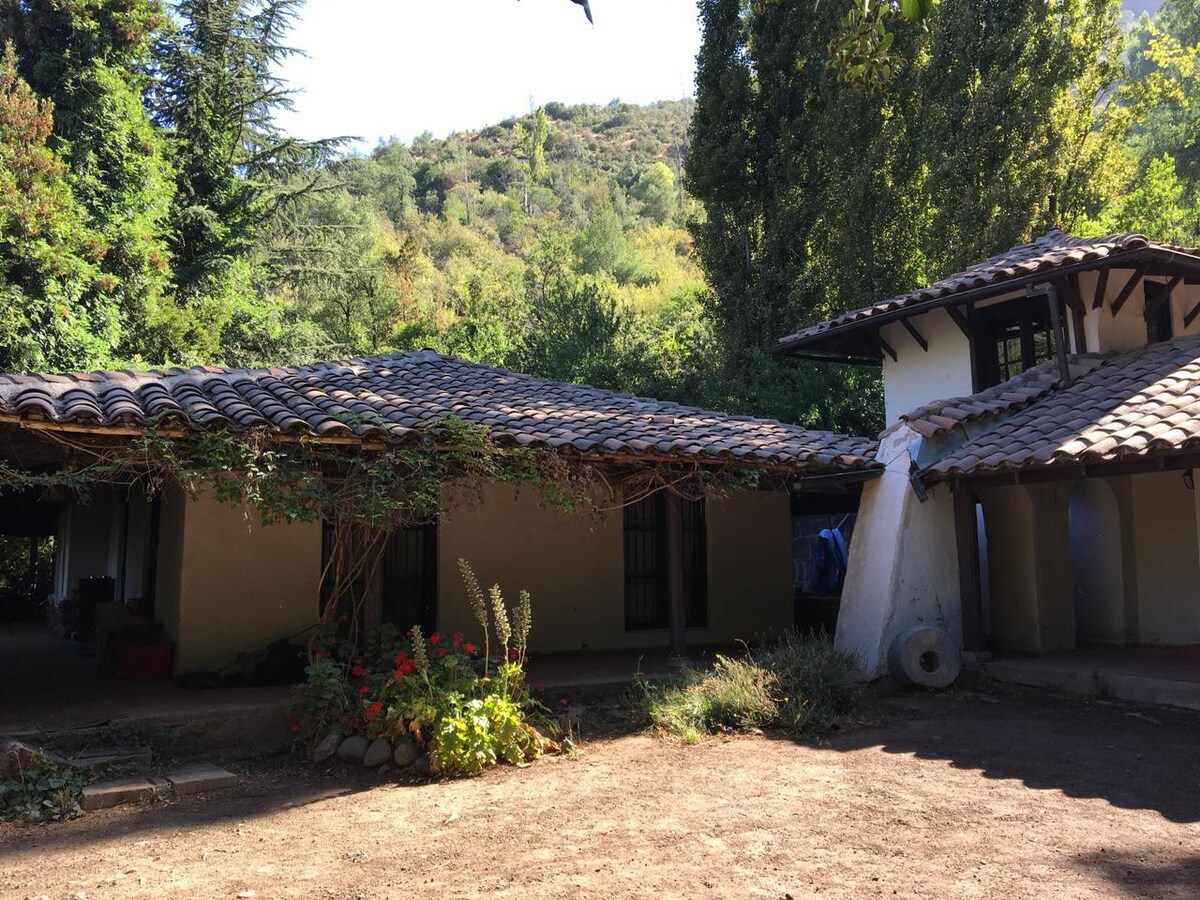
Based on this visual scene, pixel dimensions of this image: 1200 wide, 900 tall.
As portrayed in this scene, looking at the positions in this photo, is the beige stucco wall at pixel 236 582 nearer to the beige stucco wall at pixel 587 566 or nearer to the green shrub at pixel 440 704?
the beige stucco wall at pixel 587 566

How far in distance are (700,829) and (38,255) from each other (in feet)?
50.4

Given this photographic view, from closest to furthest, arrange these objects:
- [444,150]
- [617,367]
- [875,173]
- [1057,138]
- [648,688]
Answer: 1. [648,688]
2. [1057,138]
3. [875,173]
4. [617,367]
5. [444,150]

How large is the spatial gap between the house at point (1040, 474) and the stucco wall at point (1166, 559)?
0.02 meters

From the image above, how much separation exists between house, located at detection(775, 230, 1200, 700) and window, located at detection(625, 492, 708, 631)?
7.54ft

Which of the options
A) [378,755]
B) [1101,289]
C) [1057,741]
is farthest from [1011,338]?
[378,755]

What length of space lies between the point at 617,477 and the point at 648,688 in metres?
2.21

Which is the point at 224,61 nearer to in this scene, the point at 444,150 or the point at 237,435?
the point at 237,435

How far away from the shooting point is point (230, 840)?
16.6ft

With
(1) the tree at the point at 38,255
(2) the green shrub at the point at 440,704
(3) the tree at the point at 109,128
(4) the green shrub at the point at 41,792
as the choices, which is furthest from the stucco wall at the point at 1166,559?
(3) the tree at the point at 109,128

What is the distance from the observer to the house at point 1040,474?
903cm

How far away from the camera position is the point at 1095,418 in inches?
337

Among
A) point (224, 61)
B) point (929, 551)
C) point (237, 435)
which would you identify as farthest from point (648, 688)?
point (224, 61)

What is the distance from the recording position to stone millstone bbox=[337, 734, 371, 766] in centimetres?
671

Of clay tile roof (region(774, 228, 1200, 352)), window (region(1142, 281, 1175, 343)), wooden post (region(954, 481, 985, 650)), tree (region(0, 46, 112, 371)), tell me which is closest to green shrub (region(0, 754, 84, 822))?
wooden post (region(954, 481, 985, 650))
